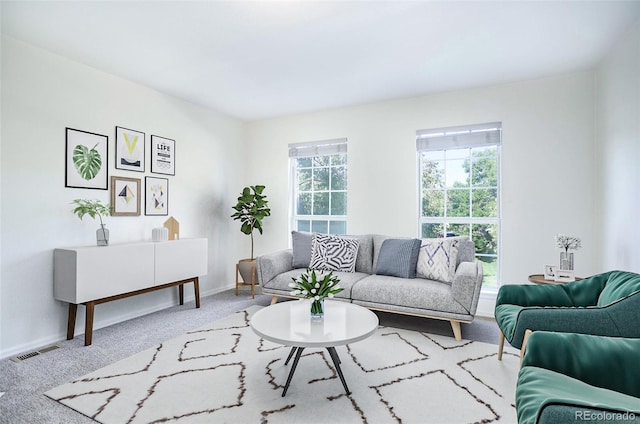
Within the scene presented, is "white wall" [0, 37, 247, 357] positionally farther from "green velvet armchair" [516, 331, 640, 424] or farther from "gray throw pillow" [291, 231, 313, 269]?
"green velvet armchair" [516, 331, 640, 424]

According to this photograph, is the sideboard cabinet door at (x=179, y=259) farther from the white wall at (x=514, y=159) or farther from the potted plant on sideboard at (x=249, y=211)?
the white wall at (x=514, y=159)

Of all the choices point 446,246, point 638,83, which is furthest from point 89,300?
point 638,83

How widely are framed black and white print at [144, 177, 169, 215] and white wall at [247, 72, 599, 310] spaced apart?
2196 millimetres

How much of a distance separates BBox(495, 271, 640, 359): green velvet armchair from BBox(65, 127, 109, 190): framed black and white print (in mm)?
3779

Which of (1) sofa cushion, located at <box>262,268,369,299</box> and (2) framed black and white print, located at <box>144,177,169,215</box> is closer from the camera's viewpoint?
(1) sofa cushion, located at <box>262,268,369,299</box>

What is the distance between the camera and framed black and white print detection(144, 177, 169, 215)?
3914mm

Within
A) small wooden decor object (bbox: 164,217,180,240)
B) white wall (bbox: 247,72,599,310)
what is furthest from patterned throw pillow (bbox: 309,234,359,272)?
small wooden decor object (bbox: 164,217,180,240)

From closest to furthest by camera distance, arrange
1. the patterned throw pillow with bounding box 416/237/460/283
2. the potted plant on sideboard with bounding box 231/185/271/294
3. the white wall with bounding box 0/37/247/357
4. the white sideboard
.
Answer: the white wall with bounding box 0/37/247/357
the white sideboard
the patterned throw pillow with bounding box 416/237/460/283
the potted plant on sideboard with bounding box 231/185/271/294

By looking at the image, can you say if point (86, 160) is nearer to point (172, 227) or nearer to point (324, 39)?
point (172, 227)

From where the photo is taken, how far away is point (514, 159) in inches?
148

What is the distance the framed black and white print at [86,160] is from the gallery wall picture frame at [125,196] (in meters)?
0.10

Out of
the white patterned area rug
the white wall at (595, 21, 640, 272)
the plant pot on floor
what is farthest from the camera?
the plant pot on floor

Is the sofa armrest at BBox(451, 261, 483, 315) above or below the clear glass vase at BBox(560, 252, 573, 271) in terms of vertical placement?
below

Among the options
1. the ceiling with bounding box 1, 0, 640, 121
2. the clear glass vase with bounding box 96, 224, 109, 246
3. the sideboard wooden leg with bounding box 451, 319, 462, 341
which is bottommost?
the sideboard wooden leg with bounding box 451, 319, 462, 341
